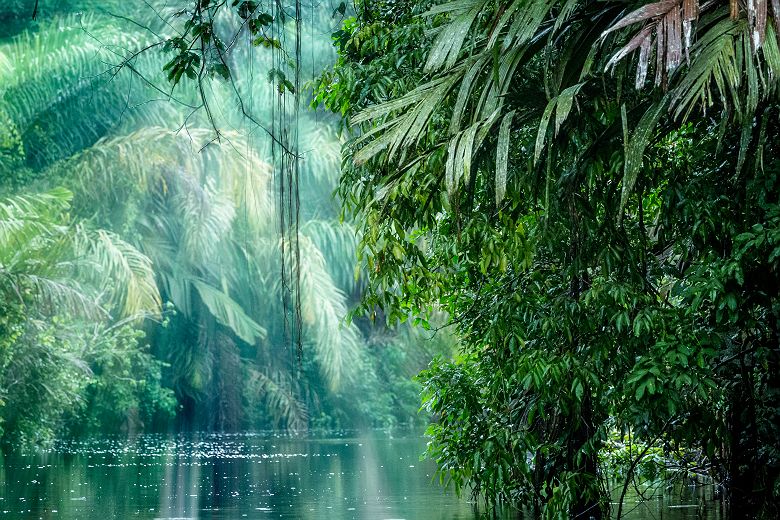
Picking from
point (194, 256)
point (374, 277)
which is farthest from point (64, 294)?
point (374, 277)

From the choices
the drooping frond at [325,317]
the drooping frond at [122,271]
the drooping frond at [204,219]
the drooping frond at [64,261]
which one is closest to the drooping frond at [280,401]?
the drooping frond at [325,317]

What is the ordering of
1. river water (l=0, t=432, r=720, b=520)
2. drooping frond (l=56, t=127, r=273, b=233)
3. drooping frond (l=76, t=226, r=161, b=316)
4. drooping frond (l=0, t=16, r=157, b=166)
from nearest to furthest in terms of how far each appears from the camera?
river water (l=0, t=432, r=720, b=520)
drooping frond (l=76, t=226, r=161, b=316)
drooping frond (l=0, t=16, r=157, b=166)
drooping frond (l=56, t=127, r=273, b=233)

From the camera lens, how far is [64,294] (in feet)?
74.8

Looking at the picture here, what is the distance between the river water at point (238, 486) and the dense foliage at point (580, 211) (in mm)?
2065

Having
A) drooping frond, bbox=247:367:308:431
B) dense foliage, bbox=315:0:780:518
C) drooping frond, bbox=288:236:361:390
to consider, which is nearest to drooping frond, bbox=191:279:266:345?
drooping frond, bbox=288:236:361:390

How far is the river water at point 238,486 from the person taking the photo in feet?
40.9

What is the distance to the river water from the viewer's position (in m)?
12.5

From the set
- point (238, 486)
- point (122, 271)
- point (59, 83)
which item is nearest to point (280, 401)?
point (122, 271)

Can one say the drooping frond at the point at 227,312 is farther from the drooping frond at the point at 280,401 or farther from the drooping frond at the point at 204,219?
the drooping frond at the point at 280,401

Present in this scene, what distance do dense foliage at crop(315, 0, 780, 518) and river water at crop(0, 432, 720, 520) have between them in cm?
206

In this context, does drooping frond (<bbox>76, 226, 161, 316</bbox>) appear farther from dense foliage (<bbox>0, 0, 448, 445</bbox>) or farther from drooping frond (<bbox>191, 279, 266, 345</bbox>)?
drooping frond (<bbox>191, 279, 266, 345</bbox>)

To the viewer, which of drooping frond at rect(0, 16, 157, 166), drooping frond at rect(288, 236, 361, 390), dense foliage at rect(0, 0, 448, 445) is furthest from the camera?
drooping frond at rect(288, 236, 361, 390)

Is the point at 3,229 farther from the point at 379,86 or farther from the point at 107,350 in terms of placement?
the point at 379,86

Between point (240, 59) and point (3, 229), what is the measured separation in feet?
47.9
